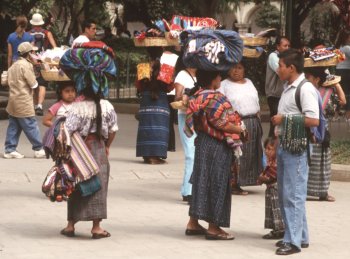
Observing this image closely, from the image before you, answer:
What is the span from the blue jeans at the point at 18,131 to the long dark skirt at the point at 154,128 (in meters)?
1.45

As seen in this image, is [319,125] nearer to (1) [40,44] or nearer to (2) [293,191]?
(2) [293,191]

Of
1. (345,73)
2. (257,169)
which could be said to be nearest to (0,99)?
(345,73)

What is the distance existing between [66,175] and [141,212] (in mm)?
1923

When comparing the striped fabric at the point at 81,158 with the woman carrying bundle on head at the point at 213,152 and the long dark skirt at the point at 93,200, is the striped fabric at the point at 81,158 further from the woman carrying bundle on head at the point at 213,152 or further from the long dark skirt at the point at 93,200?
the woman carrying bundle on head at the point at 213,152

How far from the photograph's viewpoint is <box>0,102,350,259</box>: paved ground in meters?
9.88

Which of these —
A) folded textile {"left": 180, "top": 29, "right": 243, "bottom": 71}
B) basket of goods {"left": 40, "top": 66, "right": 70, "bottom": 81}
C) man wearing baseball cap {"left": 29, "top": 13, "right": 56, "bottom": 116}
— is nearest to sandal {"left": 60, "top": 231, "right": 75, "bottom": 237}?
basket of goods {"left": 40, "top": 66, "right": 70, "bottom": 81}

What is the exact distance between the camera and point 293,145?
968 centimetres

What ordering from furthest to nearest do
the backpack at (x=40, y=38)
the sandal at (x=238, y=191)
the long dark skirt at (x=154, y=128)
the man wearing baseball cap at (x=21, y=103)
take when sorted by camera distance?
the backpack at (x=40, y=38)
the man wearing baseball cap at (x=21, y=103)
the long dark skirt at (x=154, y=128)
the sandal at (x=238, y=191)

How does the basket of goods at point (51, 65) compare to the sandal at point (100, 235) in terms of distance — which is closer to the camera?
the sandal at point (100, 235)

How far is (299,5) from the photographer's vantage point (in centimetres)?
3400

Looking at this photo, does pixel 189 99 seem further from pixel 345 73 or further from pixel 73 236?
pixel 345 73

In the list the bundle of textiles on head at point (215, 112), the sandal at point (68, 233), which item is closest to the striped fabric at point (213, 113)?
the bundle of textiles on head at point (215, 112)

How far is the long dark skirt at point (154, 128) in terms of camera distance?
51.0 feet

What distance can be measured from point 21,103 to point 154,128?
1835 mm
